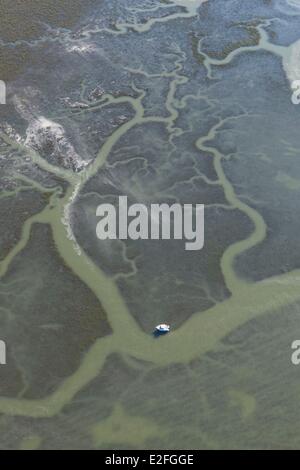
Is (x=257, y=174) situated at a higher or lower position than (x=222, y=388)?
higher

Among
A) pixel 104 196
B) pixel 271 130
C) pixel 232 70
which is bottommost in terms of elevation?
pixel 104 196

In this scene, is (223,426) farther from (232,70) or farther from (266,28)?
(266,28)

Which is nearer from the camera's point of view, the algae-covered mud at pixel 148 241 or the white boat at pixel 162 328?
the algae-covered mud at pixel 148 241

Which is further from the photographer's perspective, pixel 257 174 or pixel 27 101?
pixel 27 101

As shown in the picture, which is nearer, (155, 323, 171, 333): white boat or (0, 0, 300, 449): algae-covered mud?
(0, 0, 300, 449): algae-covered mud

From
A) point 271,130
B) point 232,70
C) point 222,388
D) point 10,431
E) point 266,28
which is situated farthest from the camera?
point 266,28

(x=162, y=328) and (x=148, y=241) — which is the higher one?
(x=148, y=241)

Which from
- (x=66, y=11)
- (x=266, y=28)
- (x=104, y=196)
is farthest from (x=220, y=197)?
(x=66, y=11)

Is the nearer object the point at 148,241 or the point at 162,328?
the point at 162,328
